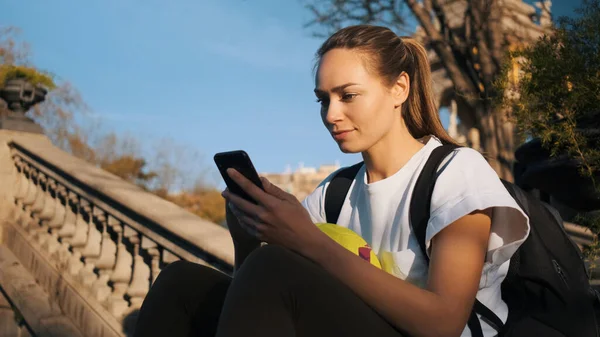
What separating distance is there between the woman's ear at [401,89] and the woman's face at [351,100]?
38mm

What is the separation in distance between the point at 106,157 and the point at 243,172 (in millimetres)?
19860

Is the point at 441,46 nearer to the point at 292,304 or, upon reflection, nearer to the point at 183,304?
the point at 183,304

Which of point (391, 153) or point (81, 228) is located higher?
point (391, 153)

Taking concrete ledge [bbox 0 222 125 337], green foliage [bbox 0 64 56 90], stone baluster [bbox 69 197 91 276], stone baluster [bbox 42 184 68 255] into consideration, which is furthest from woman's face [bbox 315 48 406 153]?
green foliage [bbox 0 64 56 90]

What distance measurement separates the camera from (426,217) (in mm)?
1760

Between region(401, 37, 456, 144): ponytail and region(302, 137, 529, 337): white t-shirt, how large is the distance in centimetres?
7

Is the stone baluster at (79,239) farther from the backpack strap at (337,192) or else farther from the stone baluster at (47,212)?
the backpack strap at (337,192)

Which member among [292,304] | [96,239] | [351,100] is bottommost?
[96,239]

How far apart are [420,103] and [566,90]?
0.97 metres

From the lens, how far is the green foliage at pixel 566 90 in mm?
2572

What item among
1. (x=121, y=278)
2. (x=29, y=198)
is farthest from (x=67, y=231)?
(x=29, y=198)

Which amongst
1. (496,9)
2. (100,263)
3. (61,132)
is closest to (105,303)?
(100,263)

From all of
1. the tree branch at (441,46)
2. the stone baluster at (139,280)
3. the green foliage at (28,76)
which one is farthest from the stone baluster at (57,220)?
the tree branch at (441,46)

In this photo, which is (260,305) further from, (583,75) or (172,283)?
(583,75)
